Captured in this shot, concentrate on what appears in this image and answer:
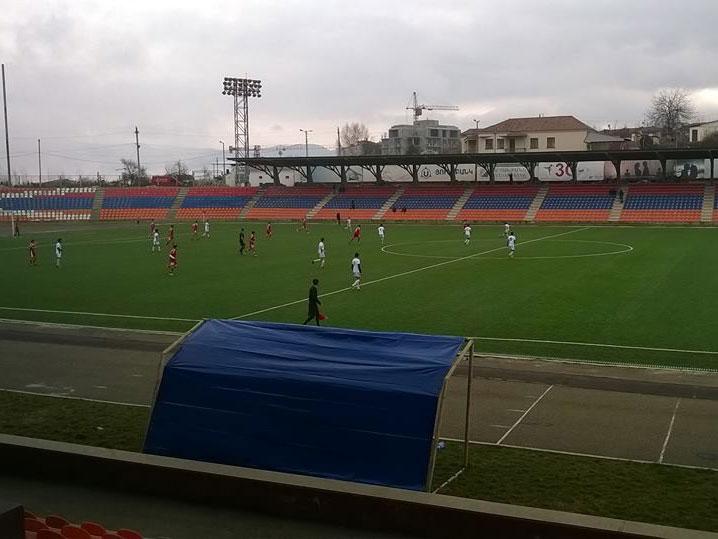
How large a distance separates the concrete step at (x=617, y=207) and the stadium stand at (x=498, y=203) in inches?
315

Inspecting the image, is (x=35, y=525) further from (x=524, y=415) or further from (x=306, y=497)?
(x=524, y=415)

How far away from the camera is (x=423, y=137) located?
151750 mm

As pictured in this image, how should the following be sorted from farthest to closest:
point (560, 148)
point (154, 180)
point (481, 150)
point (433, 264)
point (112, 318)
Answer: point (154, 180), point (481, 150), point (560, 148), point (433, 264), point (112, 318)

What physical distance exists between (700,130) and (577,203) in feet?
162

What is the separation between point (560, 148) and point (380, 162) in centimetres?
2733

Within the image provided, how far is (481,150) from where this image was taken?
330 feet

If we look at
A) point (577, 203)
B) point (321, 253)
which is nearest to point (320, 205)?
point (577, 203)

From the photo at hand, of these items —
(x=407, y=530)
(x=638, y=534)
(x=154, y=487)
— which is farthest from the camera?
(x=154, y=487)

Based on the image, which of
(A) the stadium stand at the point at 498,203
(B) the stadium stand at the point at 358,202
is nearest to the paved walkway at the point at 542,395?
(A) the stadium stand at the point at 498,203

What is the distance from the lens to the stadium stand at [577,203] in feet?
219

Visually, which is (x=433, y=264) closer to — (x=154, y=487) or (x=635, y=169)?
(x=154, y=487)

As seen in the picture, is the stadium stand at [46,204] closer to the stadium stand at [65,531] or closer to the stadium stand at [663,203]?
the stadium stand at [663,203]

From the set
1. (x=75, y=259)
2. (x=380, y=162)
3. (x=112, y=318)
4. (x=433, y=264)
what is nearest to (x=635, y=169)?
(x=380, y=162)

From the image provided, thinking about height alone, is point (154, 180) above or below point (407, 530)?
above
